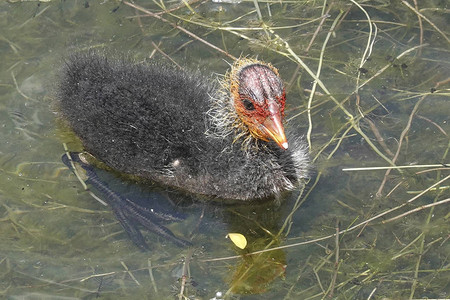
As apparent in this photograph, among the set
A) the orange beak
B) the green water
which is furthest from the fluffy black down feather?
the orange beak

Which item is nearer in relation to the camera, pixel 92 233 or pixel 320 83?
pixel 92 233

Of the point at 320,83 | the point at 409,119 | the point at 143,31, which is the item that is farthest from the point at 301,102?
the point at 143,31

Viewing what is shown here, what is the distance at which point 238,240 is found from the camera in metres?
4.11

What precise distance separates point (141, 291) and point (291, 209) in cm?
102

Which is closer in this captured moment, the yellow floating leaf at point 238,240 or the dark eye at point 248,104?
the yellow floating leaf at point 238,240

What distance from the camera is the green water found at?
3879mm

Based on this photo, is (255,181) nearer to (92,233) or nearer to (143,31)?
(92,233)

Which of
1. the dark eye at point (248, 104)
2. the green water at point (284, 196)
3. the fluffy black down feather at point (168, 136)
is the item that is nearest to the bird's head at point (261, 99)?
the dark eye at point (248, 104)

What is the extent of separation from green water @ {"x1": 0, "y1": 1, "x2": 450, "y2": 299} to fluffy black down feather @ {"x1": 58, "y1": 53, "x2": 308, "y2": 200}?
0.16m

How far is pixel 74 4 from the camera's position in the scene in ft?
18.8

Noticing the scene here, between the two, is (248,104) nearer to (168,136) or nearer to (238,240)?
(168,136)

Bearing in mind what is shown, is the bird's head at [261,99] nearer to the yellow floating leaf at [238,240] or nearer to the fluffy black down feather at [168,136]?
the fluffy black down feather at [168,136]

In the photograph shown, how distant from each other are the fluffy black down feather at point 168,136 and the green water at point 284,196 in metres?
0.16

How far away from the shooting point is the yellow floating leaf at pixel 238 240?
13.4 ft
